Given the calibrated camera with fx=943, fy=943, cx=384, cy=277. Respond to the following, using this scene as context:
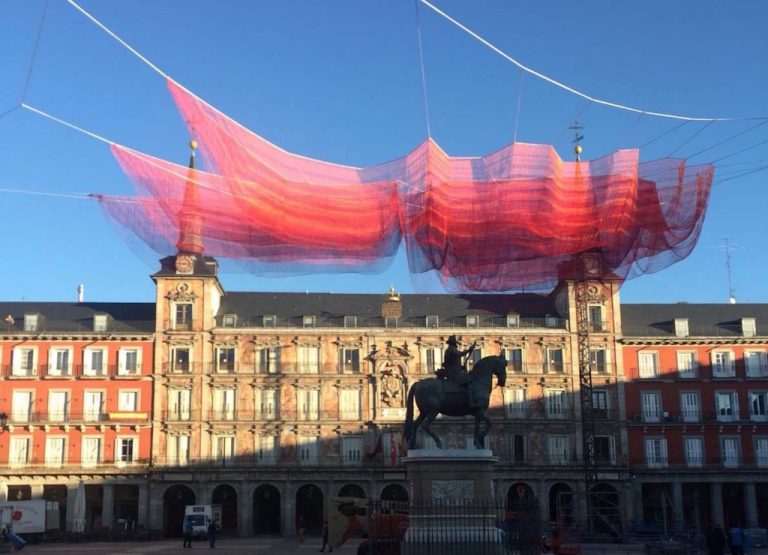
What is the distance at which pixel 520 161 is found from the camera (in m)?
16.1

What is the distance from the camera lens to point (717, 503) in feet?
203

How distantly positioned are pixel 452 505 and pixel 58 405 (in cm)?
4594

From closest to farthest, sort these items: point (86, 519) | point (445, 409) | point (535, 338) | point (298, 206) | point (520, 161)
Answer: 1. point (298, 206)
2. point (520, 161)
3. point (445, 409)
4. point (86, 519)
5. point (535, 338)

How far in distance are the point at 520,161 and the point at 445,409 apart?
10.9 m

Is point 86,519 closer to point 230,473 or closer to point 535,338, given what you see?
point 230,473

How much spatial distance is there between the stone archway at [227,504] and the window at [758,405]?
35483 mm

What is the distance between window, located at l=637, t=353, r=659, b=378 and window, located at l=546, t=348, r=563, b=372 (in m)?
5.42

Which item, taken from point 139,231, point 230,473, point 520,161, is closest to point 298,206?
point 139,231

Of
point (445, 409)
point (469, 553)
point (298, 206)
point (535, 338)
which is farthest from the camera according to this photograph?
point (535, 338)

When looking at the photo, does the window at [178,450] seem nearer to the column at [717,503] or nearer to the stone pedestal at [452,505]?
the column at [717,503]

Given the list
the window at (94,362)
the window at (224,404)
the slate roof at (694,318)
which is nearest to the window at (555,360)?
the slate roof at (694,318)

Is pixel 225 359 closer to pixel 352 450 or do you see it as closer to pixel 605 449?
pixel 352 450

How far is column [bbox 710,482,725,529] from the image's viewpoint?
202 feet

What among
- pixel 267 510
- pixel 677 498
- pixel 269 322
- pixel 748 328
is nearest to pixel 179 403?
pixel 269 322
